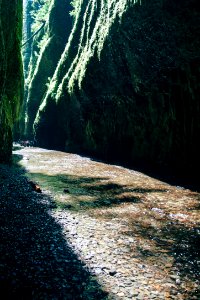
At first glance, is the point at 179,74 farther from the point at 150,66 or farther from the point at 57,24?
the point at 57,24

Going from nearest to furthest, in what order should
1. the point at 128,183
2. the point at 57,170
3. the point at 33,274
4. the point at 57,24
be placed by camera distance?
1. the point at 33,274
2. the point at 128,183
3. the point at 57,170
4. the point at 57,24

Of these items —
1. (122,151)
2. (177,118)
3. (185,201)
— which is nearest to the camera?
(185,201)

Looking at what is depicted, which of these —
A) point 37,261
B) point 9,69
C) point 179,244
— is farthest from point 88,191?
point 9,69

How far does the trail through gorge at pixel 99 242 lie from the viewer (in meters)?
6.06

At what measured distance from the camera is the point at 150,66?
18375 millimetres

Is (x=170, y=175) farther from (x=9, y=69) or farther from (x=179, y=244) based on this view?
(x=9, y=69)

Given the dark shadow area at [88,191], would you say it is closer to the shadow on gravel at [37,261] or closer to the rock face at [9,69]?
the shadow on gravel at [37,261]

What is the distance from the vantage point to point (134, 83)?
66.6ft

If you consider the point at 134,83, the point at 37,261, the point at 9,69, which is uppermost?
the point at 9,69

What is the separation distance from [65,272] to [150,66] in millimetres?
14788

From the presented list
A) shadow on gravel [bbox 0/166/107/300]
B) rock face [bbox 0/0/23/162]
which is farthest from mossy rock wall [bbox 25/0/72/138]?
shadow on gravel [bbox 0/166/107/300]

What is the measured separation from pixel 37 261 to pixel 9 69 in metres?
14.4

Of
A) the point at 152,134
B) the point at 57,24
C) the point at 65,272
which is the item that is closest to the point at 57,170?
the point at 152,134

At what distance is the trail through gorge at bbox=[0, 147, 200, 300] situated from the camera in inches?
239
